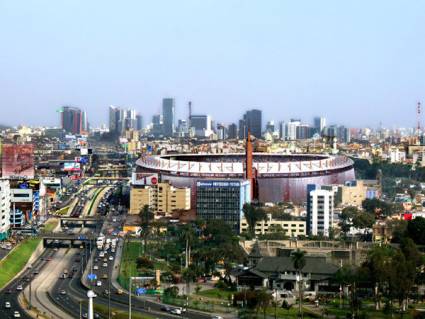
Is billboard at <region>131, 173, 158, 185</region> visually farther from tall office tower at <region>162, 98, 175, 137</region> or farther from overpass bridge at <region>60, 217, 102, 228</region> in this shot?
tall office tower at <region>162, 98, 175, 137</region>

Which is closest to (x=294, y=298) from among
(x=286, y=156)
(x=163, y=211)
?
(x=163, y=211)

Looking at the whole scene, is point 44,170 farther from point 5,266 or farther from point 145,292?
point 145,292

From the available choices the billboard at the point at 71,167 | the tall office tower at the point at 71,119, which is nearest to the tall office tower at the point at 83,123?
the tall office tower at the point at 71,119

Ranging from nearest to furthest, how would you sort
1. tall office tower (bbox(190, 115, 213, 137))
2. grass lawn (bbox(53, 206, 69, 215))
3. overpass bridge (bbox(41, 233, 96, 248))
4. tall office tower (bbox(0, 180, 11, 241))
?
tall office tower (bbox(0, 180, 11, 241))
overpass bridge (bbox(41, 233, 96, 248))
grass lawn (bbox(53, 206, 69, 215))
tall office tower (bbox(190, 115, 213, 137))

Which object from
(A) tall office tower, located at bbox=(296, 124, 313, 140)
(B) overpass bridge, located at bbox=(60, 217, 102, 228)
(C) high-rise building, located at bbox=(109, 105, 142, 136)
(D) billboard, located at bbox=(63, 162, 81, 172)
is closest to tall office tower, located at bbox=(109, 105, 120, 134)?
(C) high-rise building, located at bbox=(109, 105, 142, 136)

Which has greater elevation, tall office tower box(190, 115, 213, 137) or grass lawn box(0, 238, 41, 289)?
tall office tower box(190, 115, 213, 137)

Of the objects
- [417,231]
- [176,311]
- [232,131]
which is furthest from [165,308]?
[232,131]
